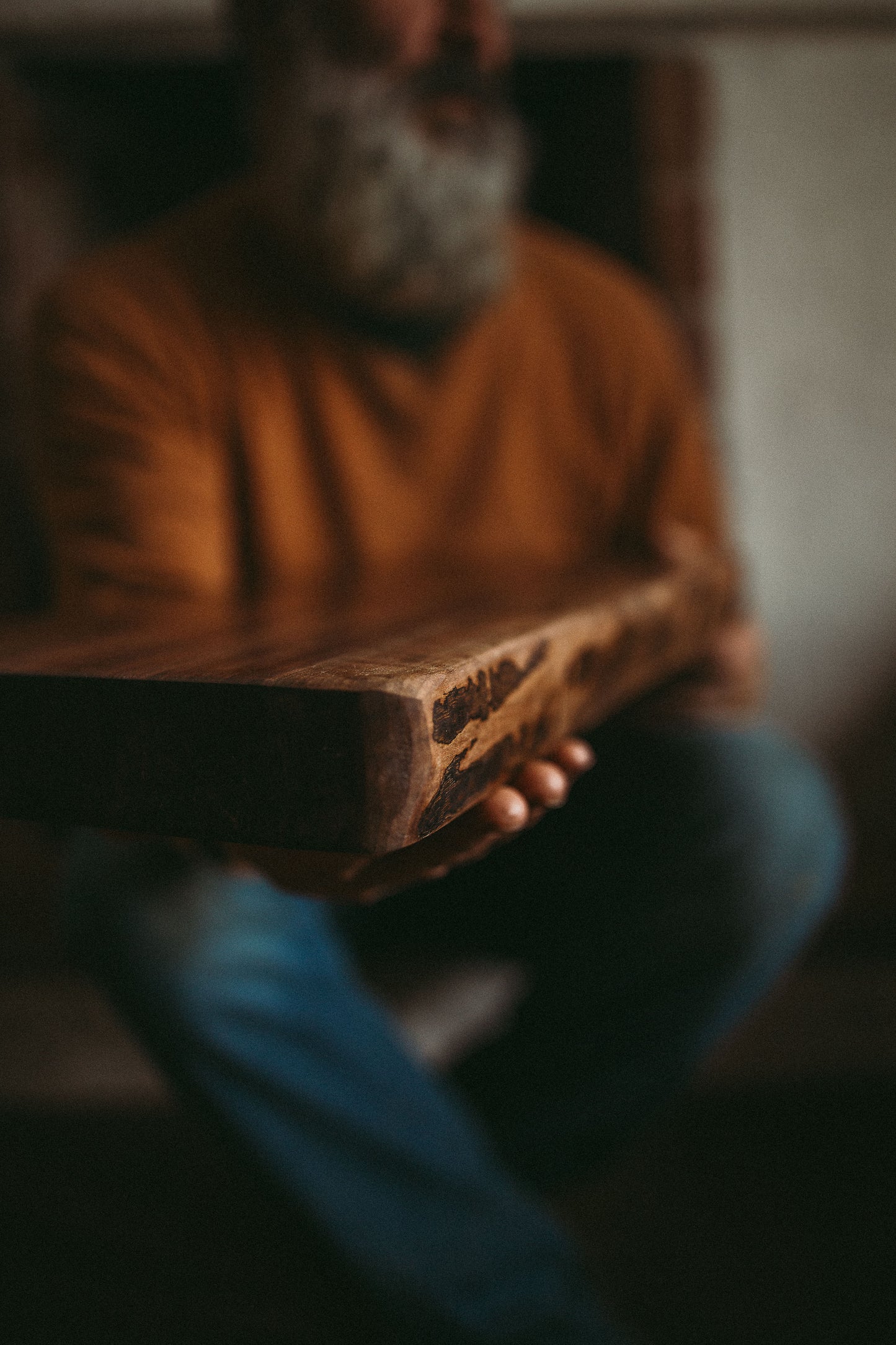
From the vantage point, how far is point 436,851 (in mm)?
506

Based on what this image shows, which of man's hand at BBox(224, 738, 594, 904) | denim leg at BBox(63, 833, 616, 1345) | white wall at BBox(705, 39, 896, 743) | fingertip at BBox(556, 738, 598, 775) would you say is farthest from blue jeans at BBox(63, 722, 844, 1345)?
white wall at BBox(705, 39, 896, 743)

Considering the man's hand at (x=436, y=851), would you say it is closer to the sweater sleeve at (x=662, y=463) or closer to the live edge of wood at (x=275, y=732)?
the live edge of wood at (x=275, y=732)

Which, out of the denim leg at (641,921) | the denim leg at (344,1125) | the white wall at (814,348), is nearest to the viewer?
the denim leg at (344,1125)

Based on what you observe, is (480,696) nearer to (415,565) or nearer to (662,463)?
(415,565)

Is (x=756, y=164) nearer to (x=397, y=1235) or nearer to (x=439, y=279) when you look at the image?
(x=439, y=279)

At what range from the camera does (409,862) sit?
1.67 ft

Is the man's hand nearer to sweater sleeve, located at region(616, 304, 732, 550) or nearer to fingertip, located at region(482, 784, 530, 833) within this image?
fingertip, located at region(482, 784, 530, 833)

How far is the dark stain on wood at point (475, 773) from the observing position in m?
0.37

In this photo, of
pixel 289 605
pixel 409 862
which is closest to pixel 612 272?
pixel 289 605

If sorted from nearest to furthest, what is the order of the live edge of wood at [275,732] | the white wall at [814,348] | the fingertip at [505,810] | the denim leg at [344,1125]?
the live edge of wood at [275,732] < the fingertip at [505,810] < the denim leg at [344,1125] < the white wall at [814,348]

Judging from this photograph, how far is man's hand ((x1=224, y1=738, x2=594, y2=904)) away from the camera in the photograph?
480 mm

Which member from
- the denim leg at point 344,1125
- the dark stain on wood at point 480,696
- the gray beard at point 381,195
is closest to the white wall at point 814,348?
the gray beard at point 381,195

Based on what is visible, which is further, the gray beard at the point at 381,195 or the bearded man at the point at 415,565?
the gray beard at the point at 381,195

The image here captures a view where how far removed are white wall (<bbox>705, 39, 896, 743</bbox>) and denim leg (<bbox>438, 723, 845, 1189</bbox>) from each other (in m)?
0.56
